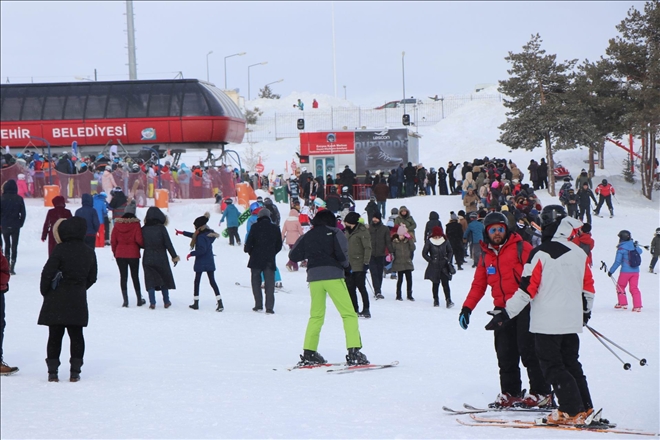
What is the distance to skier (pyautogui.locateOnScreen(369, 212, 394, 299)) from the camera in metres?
15.4

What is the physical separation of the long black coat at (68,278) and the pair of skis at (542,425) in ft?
12.2

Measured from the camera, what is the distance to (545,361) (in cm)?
607

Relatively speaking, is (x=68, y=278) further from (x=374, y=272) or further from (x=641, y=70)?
(x=641, y=70)

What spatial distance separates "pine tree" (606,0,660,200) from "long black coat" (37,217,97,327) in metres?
31.6

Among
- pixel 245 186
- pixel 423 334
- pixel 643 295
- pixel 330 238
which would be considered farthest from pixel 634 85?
pixel 330 238

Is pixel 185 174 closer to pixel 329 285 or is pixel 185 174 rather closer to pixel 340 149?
pixel 340 149

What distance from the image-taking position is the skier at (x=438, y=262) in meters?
15.0

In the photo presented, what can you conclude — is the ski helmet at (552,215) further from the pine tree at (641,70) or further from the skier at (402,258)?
the pine tree at (641,70)

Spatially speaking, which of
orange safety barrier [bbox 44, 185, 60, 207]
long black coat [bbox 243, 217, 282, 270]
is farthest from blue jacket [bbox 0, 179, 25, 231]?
orange safety barrier [bbox 44, 185, 60, 207]

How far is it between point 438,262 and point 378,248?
109cm

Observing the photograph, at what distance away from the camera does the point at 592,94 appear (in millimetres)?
39594

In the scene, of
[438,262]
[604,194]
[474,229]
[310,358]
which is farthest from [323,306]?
[604,194]

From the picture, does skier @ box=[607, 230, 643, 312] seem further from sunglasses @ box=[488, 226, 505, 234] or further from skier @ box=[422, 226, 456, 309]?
sunglasses @ box=[488, 226, 505, 234]

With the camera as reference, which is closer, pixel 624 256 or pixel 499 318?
pixel 499 318
